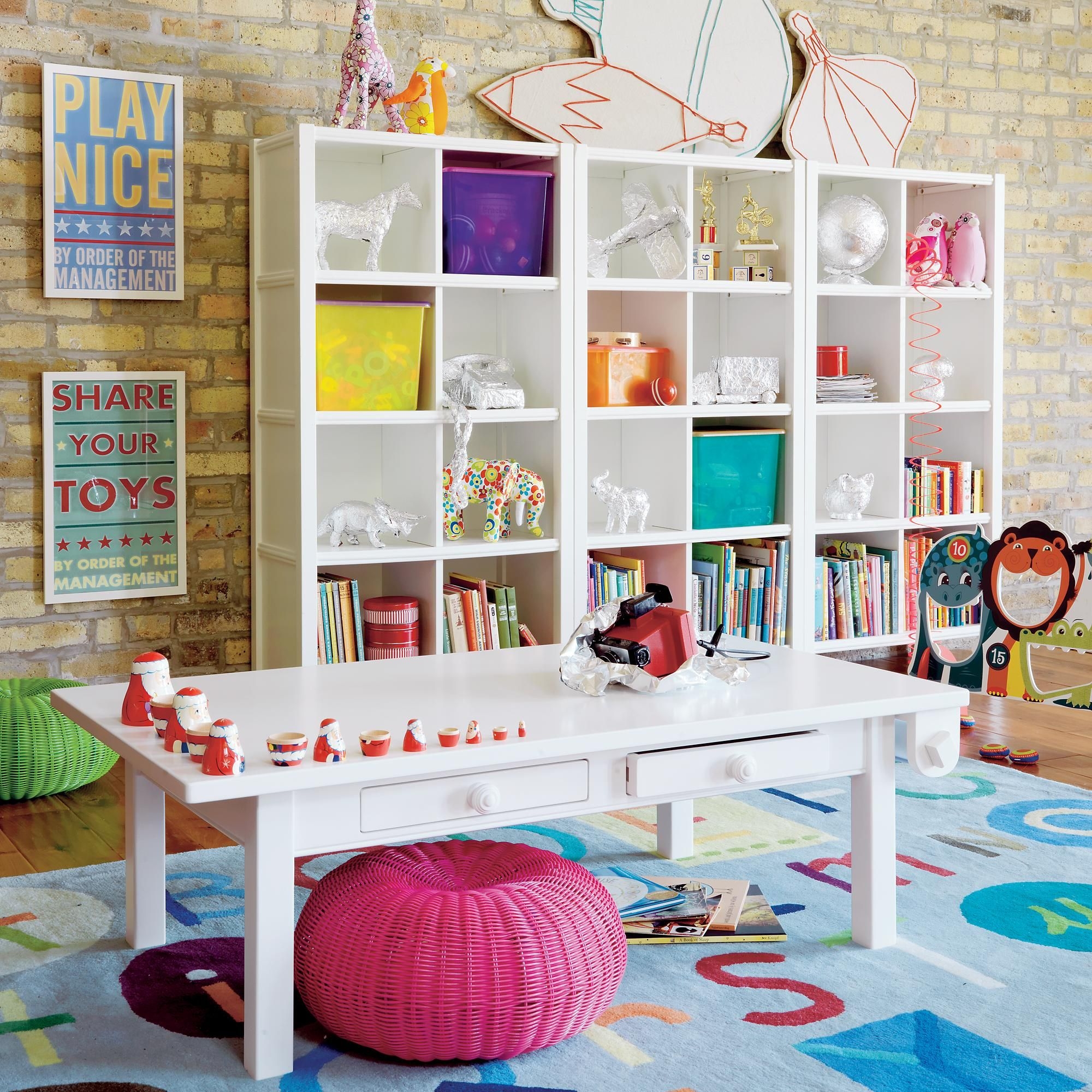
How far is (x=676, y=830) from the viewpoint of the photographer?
2.71 metres

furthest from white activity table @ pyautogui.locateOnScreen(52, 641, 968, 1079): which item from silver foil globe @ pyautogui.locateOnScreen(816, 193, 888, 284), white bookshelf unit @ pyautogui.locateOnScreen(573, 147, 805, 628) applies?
silver foil globe @ pyautogui.locateOnScreen(816, 193, 888, 284)

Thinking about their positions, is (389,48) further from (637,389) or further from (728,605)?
(728,605)

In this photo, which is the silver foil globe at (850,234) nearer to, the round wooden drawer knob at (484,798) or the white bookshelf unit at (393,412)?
the white bookshelf unit at (393,412)

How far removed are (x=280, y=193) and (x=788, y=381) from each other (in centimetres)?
158

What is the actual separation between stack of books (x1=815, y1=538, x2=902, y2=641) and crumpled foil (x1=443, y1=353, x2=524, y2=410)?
1.19 meters

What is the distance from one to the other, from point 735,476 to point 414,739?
2343 mm

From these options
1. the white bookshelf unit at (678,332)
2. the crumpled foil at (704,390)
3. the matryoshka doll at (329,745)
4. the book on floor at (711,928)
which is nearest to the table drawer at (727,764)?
the book on floor at (711,928)

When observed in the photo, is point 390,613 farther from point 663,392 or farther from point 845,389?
point 845,389

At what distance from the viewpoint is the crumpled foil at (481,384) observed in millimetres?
3629

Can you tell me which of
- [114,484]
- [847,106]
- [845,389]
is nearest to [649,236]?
[845,389]

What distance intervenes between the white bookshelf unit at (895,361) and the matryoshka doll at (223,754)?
2.66 m

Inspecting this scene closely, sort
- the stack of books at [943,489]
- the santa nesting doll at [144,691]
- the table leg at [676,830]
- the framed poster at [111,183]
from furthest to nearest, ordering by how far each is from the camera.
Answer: the stack of books at [943,489], the framed poster at [111,183], the table leg at [676,830], the santa nesting doll at [144,691]

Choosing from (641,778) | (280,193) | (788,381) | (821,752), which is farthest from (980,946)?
(280,193)

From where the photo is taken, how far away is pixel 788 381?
4109 millimetres
